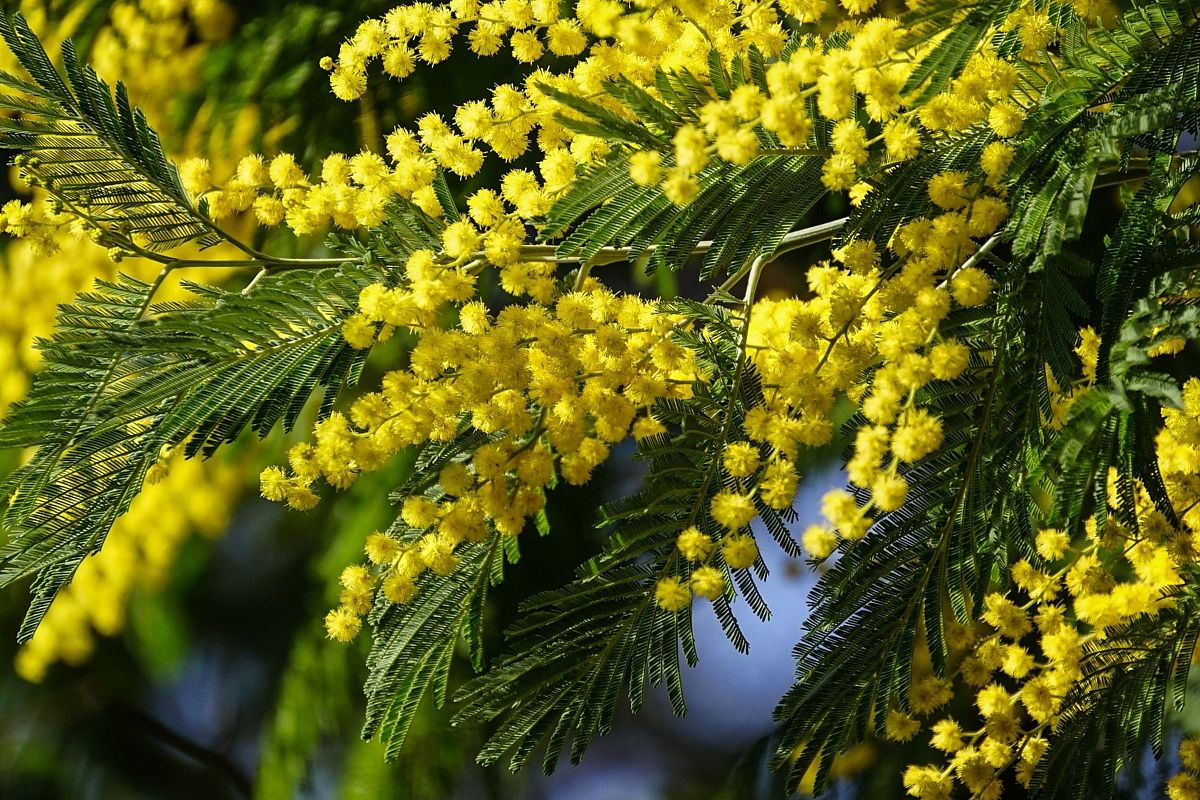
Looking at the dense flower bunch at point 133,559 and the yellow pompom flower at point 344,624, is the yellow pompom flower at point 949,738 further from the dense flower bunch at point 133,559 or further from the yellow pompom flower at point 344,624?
the dense flower bunch at point 133,559

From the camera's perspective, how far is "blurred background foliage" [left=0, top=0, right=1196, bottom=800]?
60.9 inches

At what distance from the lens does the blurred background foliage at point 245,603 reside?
155 centimetres

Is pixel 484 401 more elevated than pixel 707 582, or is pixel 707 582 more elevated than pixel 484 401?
pixel 484 401

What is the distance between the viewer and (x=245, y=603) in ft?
5.85

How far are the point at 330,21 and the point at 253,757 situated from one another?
1.16 meters

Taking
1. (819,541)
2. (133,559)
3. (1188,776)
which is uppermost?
(133,559)

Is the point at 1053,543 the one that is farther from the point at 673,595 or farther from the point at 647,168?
the point at 647,168

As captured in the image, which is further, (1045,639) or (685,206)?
(1045,639)

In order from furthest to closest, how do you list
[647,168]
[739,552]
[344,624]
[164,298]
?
[164,298] < [344,624] < [739,552] < [647,168]

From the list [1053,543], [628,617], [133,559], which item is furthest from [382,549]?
[133,559]

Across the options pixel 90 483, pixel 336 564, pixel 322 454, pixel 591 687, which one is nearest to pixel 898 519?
pixel 591 687

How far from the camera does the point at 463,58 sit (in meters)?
1.74

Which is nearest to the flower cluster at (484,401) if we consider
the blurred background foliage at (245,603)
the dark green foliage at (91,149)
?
the dark green foliage at (91,149)

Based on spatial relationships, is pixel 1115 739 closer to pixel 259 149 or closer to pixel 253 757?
pixel 253 757
